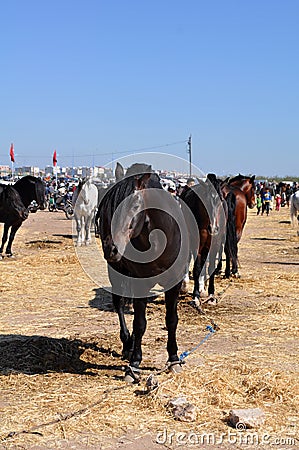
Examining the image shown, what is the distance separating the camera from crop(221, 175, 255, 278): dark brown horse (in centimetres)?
1060

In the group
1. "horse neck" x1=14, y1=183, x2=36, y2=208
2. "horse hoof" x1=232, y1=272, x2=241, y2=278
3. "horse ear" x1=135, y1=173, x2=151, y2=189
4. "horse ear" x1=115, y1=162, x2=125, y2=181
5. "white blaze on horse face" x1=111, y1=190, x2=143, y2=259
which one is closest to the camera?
"white blaze on horse face" x1=111, y1=190, x2=143, y2=259

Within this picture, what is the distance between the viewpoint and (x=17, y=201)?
1427cm

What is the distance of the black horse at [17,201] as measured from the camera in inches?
559

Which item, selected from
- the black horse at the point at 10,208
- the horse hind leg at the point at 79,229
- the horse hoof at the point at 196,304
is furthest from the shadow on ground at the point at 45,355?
the horse hind leg at the point at 79,229

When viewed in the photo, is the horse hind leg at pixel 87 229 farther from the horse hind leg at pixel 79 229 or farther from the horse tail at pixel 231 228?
the horse tail at pixel 231 228

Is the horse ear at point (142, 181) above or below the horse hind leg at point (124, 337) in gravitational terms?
above

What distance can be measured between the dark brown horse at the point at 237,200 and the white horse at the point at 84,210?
16.2ft

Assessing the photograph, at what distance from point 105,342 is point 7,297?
3.35 metres

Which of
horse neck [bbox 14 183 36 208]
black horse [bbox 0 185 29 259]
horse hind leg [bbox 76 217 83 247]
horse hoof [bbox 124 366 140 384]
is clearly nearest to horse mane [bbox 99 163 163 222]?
horse hoof [bbox 124 366 140 384]

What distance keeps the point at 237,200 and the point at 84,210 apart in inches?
235

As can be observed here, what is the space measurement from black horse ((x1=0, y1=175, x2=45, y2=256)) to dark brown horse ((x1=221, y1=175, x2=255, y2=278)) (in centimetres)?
513

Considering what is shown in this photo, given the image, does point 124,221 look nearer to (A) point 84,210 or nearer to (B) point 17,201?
(B) point 17,201

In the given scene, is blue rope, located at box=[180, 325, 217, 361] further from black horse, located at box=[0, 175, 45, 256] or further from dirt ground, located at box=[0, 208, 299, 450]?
Answer: black horse, located at box=[0, 175, 45, 256]

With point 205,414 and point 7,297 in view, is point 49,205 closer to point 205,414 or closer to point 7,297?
point 7,297
